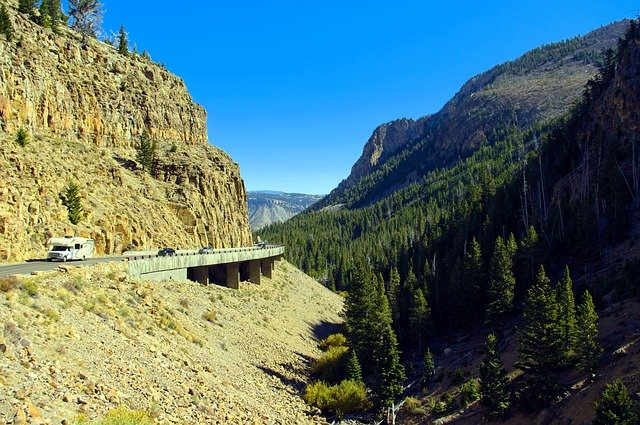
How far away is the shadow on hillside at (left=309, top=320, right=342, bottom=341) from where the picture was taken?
54812mm

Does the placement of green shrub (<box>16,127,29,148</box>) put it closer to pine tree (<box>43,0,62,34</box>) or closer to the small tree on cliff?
pine tree (<box>43,0,62,34</box>)

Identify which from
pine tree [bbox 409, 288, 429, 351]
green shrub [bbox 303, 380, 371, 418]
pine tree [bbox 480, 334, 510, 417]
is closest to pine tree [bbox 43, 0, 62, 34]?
green shrub [bbox 303, 380, 371, 418]

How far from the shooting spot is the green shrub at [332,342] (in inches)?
1927

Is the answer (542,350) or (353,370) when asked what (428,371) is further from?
(542,350)

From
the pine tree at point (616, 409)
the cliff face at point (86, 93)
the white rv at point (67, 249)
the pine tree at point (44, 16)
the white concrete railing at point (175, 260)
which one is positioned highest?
the pine tree at point (44, 16)

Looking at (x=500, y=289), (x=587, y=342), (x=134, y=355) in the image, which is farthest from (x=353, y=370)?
(x=134, y=355)

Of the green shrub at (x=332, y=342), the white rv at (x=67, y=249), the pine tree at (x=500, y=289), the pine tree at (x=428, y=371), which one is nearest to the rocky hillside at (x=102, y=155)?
the white rv at (x=67, y=249)

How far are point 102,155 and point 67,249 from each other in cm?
2356

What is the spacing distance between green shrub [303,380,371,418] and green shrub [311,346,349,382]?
9.67ft

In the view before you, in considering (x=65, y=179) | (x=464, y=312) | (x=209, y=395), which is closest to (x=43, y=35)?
(x=65, y=179)

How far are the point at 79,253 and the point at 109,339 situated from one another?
53.2 feet

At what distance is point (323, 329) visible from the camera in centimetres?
5859

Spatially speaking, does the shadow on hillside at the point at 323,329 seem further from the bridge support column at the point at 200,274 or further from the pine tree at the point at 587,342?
the pine tree at the point at 587,342

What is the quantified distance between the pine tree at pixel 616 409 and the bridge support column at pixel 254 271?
46114 millimetres
